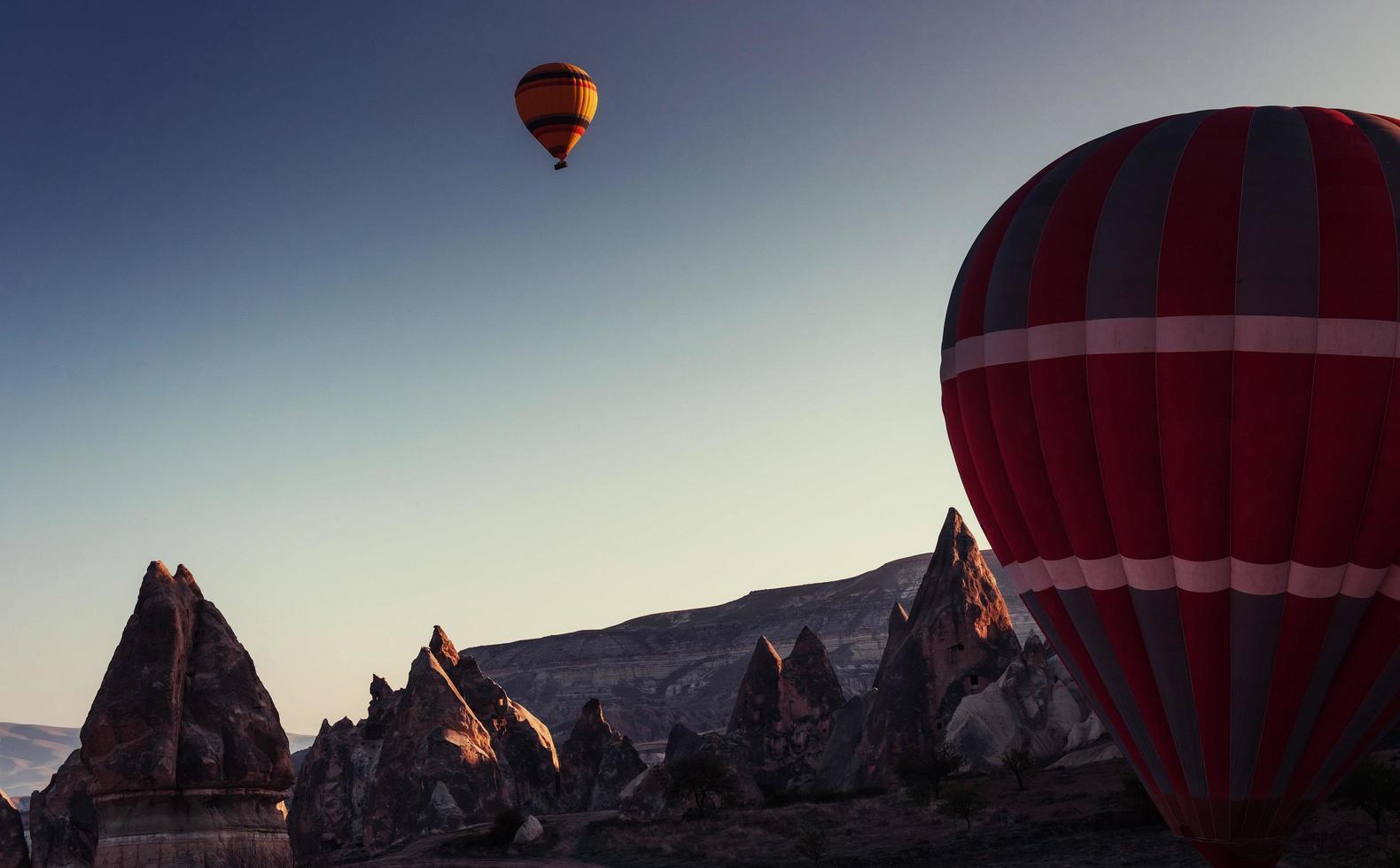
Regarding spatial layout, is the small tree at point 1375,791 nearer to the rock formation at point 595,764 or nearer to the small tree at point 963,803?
the small tree at point 963,803

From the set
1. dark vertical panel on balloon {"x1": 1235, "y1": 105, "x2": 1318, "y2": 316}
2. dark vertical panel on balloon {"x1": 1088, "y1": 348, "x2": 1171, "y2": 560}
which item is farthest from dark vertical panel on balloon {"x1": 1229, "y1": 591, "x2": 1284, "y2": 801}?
dark vertical panel on balloon {"x1": 1235, "y1": 105, "x2": 1318, "y2": 316}

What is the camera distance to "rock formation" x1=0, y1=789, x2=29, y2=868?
36.8 metres

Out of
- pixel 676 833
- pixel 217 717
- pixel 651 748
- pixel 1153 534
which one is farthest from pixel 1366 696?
pixel 651 748

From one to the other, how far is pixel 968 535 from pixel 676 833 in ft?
82.5

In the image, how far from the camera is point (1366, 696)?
15891mm

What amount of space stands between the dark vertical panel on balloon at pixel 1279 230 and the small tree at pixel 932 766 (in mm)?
27423

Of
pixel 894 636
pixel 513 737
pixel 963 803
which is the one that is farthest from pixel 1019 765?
pixel 513 737

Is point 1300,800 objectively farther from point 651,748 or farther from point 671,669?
point 671,669

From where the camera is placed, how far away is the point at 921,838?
3478cm

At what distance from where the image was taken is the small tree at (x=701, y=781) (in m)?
45.7

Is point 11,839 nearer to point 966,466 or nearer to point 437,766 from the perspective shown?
point 437,766

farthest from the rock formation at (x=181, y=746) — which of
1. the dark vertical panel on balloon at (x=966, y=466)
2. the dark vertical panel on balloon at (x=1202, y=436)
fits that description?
the dark vertical panel on balloon at (x=1202, y=436)

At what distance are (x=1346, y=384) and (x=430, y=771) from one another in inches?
1700

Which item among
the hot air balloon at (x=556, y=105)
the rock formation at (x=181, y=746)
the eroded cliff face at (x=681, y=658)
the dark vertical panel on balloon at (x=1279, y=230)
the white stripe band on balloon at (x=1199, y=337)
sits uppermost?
the hot air balloon at (x=556, y=105)
